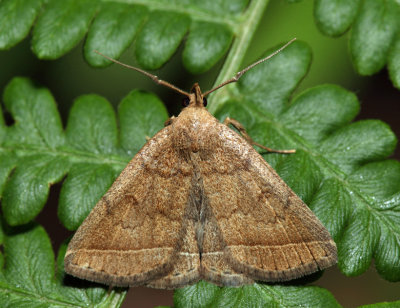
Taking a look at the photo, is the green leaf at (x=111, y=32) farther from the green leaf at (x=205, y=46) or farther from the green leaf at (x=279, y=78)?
the green leaf at (x=279, y=78)

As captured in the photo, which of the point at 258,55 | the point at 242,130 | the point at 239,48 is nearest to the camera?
the point at 242,130

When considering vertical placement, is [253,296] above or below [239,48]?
below

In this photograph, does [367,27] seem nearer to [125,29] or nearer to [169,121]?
[169,121]

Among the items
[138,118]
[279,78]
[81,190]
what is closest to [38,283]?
[81,190]

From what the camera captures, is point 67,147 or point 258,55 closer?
point 67,147

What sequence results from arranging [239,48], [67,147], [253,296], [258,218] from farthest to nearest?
[239,48] → [67,147] → [258,218] → [253,296]

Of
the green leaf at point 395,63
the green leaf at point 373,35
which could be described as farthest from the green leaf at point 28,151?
the green leaf at point 395,63

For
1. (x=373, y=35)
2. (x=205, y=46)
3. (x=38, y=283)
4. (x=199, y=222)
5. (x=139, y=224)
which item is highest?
(x=373, y=35)
